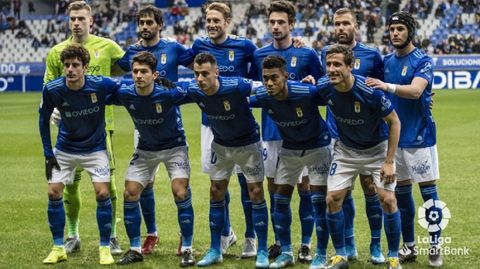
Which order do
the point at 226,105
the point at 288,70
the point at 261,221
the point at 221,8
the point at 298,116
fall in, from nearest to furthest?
the point at 298,116 < the point at 226,105 < the point at 261,221 < the point at 288,70 < the point at 221,8

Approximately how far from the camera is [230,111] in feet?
28.0

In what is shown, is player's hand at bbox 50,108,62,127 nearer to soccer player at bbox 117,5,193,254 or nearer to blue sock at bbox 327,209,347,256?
soccer player at bbox 117,5,193,254

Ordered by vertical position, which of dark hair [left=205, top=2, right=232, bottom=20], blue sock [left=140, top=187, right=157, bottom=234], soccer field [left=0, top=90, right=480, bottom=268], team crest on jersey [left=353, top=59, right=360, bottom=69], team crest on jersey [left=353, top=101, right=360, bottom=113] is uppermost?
dark hair [left=205, top=2, right=232, bottom=20]

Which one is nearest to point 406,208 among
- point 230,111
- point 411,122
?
point 411,122

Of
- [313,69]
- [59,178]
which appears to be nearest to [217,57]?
[313,69]

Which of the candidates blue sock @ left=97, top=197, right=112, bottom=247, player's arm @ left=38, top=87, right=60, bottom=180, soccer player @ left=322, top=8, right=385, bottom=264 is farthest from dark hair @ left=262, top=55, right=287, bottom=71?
player's arm @ left=38, top=87, right=60, bottom=180

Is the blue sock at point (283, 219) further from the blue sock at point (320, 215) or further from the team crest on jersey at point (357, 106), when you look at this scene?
the team crest on jersey at point (357, 106)

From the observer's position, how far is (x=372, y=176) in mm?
8328

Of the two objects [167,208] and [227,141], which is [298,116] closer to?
[227,141]

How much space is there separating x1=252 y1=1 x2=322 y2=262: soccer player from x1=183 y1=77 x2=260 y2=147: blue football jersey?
34cm

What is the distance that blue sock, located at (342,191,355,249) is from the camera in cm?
888

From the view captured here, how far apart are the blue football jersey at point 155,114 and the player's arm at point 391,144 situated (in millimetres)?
2191

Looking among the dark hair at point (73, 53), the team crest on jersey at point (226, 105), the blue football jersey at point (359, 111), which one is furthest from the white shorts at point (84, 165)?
the blue football jersey at point (359, 111)

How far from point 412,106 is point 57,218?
3814 mm
